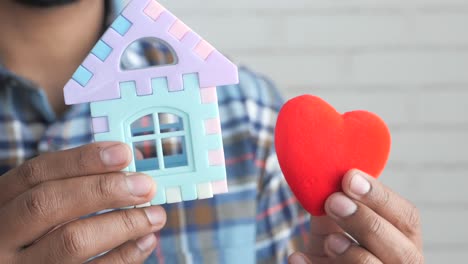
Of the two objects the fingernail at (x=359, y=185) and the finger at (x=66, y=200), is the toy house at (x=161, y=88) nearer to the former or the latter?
the finger at (x=66, y=200)

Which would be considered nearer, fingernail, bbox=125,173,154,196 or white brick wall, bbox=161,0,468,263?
fingernail, bbox=125,173,154,196

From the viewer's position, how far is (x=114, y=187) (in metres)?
0.62

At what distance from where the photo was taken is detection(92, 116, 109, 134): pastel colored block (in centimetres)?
62

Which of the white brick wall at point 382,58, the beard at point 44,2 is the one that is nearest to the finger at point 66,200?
the beard at point 44,2

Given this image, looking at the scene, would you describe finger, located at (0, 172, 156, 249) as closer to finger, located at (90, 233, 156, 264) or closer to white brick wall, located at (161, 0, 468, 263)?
finger, located at (90, 233, 156, 264)

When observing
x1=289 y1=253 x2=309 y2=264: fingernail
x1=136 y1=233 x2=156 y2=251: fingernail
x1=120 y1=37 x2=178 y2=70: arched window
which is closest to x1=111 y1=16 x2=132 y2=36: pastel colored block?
x1=136 y1=233 x2=156 y2=251: fingernail

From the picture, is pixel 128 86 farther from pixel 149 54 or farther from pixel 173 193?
pixel 149 54

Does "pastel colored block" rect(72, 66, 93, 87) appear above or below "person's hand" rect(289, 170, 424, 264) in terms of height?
above

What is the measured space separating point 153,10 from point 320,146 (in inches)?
9.3

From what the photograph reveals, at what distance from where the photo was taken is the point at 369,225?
0.68m

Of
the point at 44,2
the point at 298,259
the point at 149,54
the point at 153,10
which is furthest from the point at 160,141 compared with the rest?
the point at 149,54

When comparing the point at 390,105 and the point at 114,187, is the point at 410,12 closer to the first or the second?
the point at 390,105

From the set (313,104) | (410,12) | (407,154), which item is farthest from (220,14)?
(313,104)

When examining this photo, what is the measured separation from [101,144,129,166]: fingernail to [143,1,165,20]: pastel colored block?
5.4 inches
